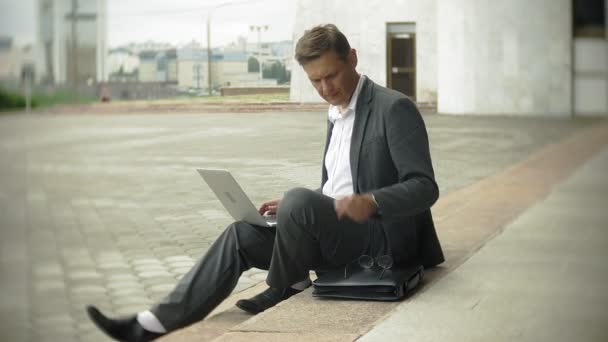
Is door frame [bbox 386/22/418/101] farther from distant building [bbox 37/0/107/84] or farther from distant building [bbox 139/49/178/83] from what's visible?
distant building [bbox 37/0/107/84]

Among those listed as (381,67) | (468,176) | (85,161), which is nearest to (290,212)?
(85,161)

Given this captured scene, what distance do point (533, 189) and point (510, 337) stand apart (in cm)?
463

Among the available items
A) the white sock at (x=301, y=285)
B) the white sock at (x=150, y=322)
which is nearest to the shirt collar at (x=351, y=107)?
the white sock at (x=301, y=285)

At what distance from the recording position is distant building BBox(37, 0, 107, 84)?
186cm

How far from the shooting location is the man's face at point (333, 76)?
3268 mm

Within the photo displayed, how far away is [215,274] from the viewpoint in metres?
3.31

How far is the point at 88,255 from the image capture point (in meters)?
5.98

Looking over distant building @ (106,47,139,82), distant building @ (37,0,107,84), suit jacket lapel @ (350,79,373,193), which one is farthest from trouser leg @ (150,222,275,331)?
distant building @ (37,0,107,84)

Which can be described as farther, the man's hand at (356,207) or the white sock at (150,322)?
the white sock at (150,322)

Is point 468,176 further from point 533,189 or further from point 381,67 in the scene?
point 381,67

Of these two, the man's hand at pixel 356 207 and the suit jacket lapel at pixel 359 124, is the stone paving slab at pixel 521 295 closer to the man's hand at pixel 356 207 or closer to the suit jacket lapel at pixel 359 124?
the man's hand at pixel 356 207

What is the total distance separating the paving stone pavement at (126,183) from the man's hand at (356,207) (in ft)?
2.58

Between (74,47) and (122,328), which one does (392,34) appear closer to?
Result: (122,328)

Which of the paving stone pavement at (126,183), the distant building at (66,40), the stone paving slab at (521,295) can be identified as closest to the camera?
the paving stone pavement at (126,183)
